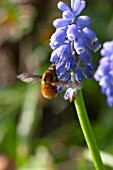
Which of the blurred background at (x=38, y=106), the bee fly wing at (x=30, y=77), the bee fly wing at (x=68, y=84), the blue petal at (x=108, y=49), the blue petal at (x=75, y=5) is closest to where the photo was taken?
the bee fly wing at (x=68, y=84)

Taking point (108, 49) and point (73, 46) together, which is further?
point (108, 49)

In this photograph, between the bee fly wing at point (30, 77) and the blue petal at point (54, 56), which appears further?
the bee fly wing at point (30, 77)

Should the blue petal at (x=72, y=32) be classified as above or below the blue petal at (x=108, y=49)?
above

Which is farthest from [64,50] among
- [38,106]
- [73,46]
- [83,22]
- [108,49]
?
[38,106]

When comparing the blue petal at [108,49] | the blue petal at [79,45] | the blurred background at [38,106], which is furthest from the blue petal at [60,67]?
the blurred background at [38,106]

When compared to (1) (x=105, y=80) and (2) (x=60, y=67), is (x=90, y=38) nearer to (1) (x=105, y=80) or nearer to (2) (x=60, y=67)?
(2) (x=60, y=67)

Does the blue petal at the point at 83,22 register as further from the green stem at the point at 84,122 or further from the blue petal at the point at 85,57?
the green stem at the point at 84,122

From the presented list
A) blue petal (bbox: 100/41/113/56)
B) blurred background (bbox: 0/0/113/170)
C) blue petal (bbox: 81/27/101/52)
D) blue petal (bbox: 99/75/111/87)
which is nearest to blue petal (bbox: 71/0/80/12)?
blue petal (bbox: 81/27/101/52)
